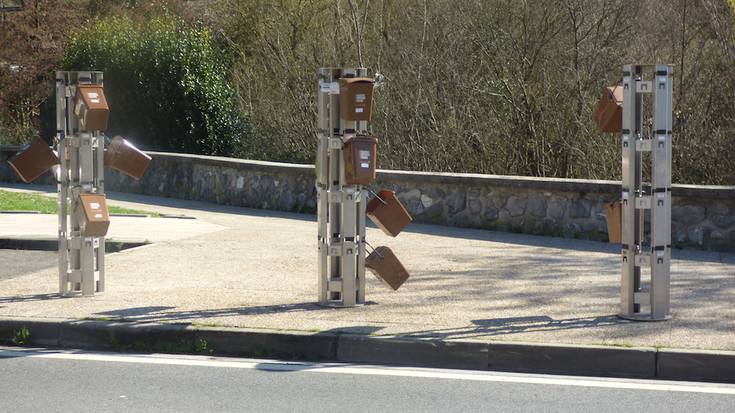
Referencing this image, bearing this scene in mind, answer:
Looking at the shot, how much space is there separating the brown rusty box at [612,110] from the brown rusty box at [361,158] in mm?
1680

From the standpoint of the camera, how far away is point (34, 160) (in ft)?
29.8

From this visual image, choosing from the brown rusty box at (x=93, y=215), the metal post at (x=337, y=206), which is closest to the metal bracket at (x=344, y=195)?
the metal post at (x=337, y=206)

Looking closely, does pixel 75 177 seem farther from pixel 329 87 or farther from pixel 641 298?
pixel 641 298

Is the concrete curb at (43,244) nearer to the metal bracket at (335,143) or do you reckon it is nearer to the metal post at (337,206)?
the metal post at (337,206)

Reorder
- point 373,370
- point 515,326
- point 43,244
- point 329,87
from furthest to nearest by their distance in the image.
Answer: point 43,244
point 329,87
point 515,326
point 373,370

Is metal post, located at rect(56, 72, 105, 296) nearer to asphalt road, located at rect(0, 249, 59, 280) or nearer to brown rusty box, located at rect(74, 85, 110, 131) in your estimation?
brown rusty box, located at rect(74, 85, 110, 131)

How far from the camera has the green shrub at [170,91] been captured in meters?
19.7

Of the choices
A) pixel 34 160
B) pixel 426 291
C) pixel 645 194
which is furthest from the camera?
pixel 426 291

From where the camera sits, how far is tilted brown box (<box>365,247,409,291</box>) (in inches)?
345

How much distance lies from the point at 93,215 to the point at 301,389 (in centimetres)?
277

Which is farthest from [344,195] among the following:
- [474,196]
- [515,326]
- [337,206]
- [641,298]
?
[474,196]

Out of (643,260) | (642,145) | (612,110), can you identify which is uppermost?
(612,110)

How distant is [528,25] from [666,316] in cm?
882

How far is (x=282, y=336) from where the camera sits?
306 inches
